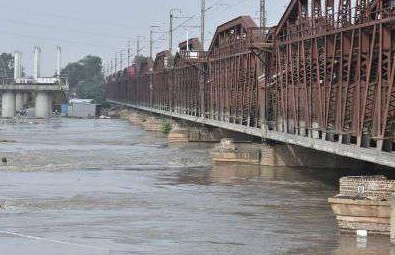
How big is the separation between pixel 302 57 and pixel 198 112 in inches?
1985

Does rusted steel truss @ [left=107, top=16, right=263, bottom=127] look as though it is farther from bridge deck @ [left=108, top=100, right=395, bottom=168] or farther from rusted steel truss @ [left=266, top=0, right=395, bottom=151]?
rusted steel truss @ [left=266, top=0, right=395, bottom=151]

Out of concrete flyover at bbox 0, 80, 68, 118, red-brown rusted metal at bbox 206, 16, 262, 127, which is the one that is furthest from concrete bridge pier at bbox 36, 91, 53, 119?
red-brown rusted metal at bbox 206, 16, 262, 127

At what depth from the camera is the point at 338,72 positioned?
41.9 m

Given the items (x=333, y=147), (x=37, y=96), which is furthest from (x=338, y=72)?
(x=37, y=96)

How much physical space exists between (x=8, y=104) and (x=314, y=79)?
15440 centimetres

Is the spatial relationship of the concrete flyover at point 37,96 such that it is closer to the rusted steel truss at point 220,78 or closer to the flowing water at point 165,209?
the rusted steel truss at point 220,78

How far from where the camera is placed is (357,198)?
89.0 ft

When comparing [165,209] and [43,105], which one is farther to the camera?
[43,105]

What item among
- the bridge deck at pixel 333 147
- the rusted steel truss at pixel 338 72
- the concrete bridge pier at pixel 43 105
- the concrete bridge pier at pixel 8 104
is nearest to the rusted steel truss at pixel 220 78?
the bridge deck at pixel 333 147

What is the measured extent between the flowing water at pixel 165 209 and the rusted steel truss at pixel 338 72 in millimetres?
3772

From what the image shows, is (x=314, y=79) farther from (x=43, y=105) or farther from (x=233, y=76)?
(x=43, y=105)

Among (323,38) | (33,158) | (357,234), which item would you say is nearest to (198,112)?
(33,158)

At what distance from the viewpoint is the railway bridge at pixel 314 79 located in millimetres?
34312

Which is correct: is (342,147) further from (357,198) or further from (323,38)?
(357,198)
